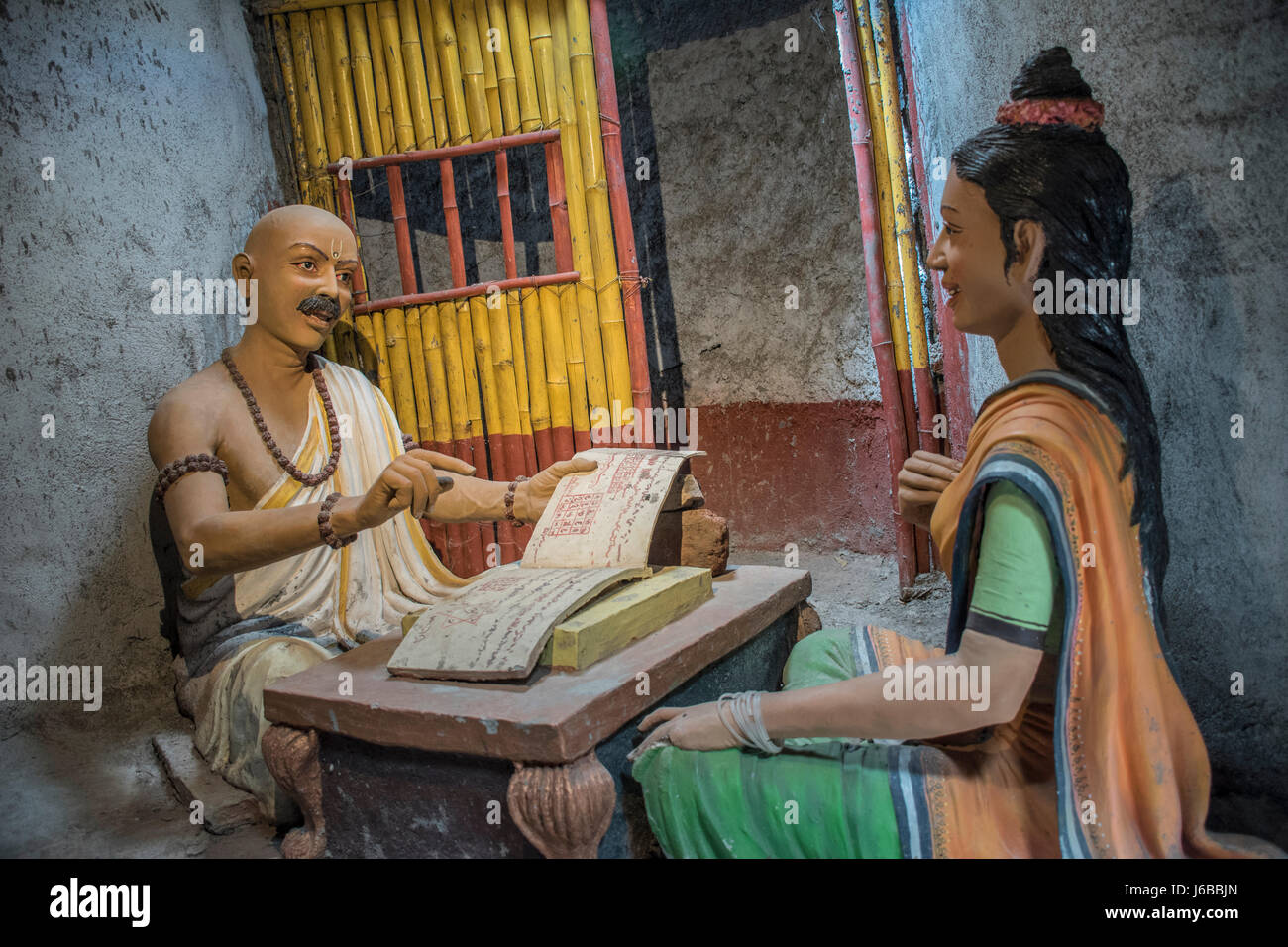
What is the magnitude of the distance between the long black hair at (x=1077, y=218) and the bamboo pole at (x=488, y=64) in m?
2.09

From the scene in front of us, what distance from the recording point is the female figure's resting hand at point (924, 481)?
1608 millimetres

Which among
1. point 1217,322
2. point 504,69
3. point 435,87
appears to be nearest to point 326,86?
point 435,87

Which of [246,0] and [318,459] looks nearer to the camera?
[318,459]

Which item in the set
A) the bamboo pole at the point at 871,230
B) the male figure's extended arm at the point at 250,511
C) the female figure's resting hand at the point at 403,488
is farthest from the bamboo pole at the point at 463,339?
the bamboo pole at the point at 871,230

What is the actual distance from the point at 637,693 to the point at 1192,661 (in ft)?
3.57

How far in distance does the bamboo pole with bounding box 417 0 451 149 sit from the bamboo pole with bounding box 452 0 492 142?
0.08 metres

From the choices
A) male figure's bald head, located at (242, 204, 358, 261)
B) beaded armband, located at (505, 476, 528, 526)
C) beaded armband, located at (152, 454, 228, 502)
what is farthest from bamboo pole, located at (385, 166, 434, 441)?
beaded armband, located at (152, 454, 228, 502)

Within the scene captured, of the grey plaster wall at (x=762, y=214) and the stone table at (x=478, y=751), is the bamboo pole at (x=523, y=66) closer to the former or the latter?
the grey plaster wall at (x=762, y=214)

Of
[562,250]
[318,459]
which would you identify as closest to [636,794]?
[318,459]

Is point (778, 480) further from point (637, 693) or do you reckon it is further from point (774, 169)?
point (637, 693)

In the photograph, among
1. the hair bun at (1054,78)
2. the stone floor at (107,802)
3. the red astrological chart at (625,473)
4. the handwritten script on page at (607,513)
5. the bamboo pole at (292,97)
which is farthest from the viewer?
the bamboo pole at (292,97)
